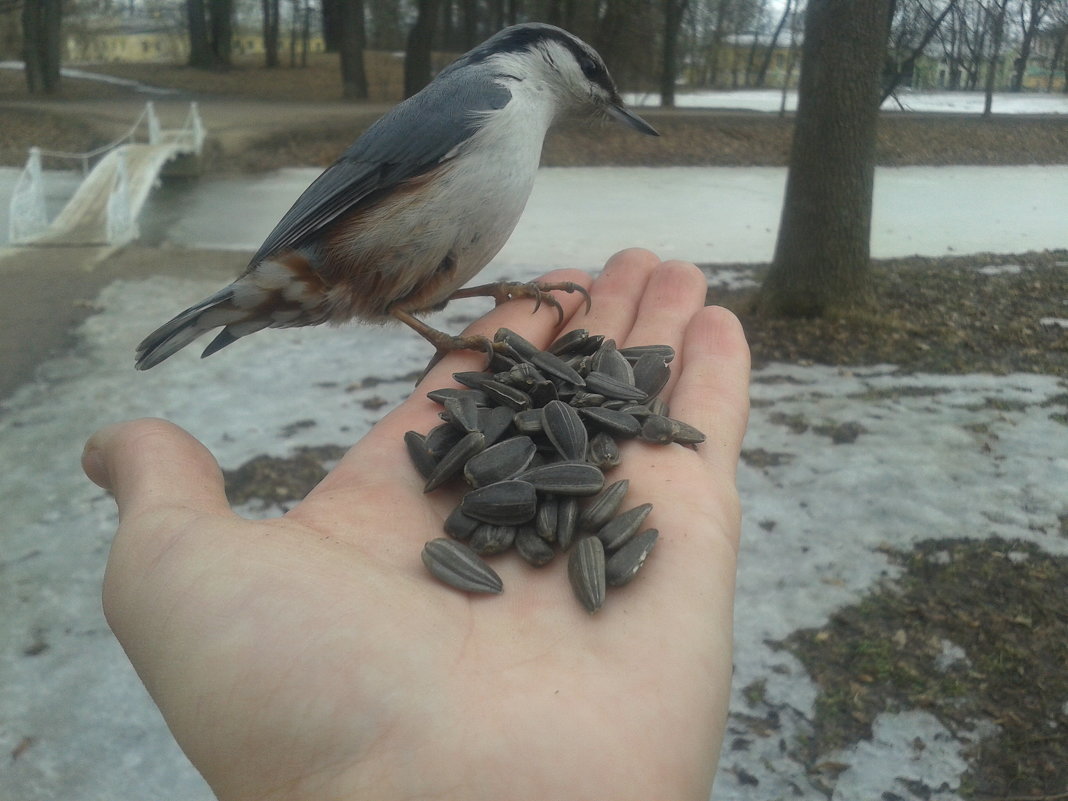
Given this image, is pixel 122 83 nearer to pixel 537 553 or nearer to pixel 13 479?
pixel 13 479

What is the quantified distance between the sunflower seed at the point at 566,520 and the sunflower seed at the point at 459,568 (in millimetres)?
165

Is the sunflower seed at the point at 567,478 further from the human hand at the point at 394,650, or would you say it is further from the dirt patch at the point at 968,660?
the dirt patch at the point at 968,660

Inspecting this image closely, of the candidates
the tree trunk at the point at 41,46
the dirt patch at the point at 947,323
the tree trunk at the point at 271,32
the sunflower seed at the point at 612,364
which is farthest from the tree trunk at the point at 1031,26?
the tree trunk at the point at 271,32

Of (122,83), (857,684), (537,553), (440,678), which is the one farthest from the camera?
(122,83)

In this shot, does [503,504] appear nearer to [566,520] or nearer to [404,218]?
[566,520]

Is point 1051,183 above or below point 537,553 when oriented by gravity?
above

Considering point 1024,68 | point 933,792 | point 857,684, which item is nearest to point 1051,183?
point 1024,68

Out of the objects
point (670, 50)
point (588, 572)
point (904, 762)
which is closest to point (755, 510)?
point (904, 762)

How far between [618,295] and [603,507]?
46.7 inches

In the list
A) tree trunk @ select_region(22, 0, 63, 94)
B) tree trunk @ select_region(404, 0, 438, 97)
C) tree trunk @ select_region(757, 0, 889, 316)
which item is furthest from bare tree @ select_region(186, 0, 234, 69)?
tree trunk @ select_region(757, 0, 889, 316)

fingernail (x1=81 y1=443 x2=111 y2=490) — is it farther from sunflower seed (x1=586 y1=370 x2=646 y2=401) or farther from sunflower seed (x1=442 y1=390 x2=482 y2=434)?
sunflower seed (x1=586 y1=370 x2=646 y2=401)

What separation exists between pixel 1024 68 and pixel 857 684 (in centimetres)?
228

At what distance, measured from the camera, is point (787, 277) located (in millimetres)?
5246

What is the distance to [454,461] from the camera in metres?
1.78
